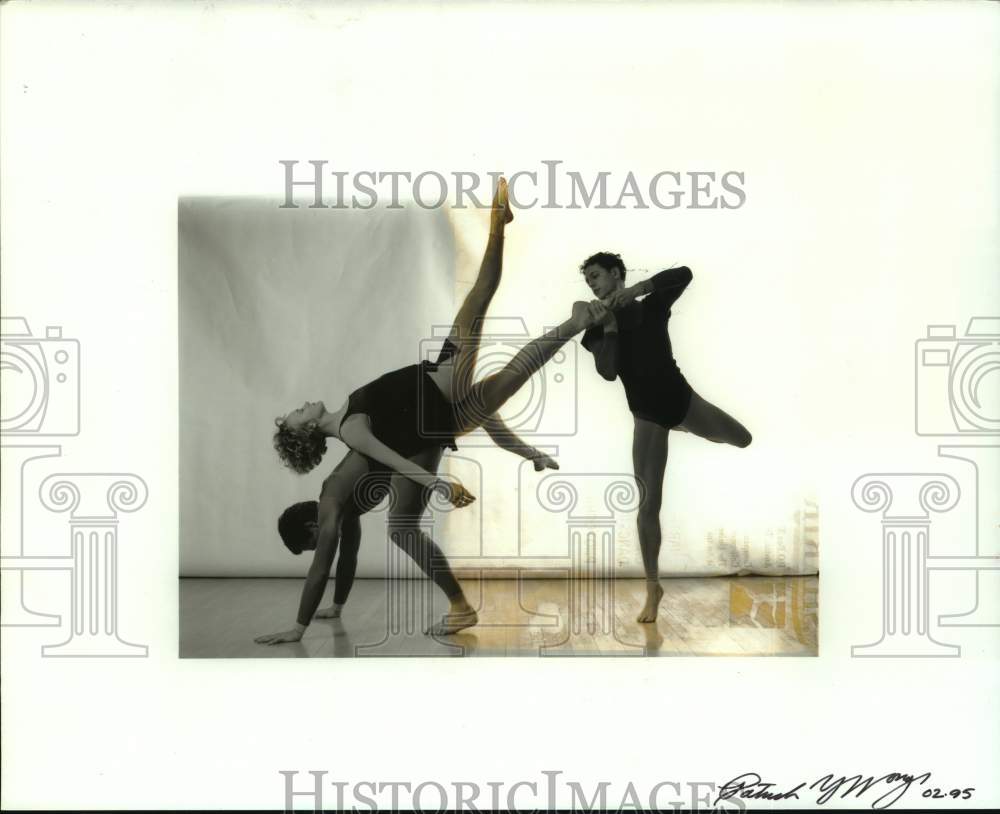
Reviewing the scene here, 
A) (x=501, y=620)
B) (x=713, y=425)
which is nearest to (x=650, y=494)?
(x=713, y=425)

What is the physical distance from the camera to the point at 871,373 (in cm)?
393

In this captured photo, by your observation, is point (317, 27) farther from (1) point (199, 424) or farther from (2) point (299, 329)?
(1) point (199, 424)

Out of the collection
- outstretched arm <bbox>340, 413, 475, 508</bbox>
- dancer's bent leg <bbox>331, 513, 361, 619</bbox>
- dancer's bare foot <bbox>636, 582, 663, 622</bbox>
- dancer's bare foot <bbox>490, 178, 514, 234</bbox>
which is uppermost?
dancer's bare foot <bbox>490, 178, 514, 234</bbox>

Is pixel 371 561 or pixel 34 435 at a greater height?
pixel 34 435

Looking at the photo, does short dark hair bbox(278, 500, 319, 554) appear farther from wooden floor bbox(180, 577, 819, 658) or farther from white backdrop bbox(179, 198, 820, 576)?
wooden floor bbox(180, 577, 819, 658)

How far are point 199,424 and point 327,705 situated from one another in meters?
1.16


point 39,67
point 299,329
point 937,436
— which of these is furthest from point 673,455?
point 39,67

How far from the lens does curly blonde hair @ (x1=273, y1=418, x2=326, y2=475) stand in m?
3.87

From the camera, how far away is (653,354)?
12.8 ft

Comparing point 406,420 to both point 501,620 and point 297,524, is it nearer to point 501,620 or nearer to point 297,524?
point 297,524

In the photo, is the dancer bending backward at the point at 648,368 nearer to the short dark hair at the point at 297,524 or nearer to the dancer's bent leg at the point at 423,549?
the dancer's bent leg at the point at 423,549
